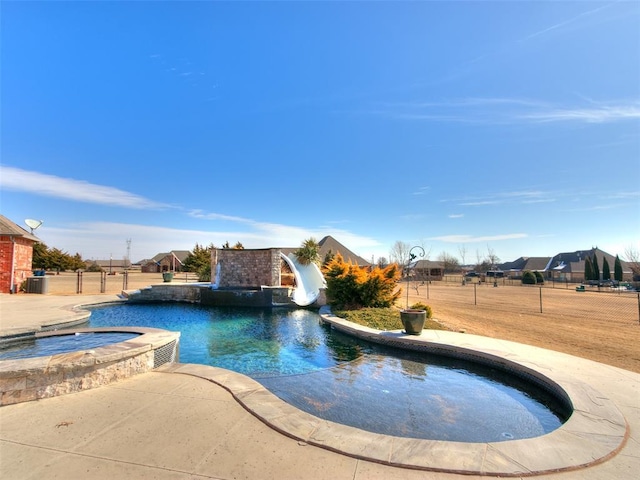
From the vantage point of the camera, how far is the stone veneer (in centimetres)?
344

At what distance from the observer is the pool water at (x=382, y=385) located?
3.72 meters

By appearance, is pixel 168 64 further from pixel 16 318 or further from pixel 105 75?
pixel 16 318

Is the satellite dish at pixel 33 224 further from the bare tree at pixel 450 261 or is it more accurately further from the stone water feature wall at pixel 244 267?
the bare tree at pixel 450 261

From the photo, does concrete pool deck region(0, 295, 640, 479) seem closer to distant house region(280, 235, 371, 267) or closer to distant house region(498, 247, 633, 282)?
distant house region(280, 235, 371, 267)

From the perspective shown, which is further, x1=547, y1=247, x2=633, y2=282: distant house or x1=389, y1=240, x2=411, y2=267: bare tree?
x1=547, y1=247, x2=633, y2=282: distant house

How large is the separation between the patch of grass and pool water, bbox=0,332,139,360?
623 cm

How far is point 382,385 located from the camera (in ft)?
16.5

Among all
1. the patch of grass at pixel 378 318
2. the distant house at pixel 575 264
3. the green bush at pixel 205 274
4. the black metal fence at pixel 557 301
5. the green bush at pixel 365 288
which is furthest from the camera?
the distant house at pixel 575 264

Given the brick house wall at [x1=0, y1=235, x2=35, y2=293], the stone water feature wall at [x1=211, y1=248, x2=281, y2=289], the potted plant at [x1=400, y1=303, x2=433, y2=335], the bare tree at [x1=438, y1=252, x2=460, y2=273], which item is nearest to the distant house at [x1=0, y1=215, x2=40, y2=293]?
the brick house wall at [x1=0, y1=235, x2=35, y2=293]

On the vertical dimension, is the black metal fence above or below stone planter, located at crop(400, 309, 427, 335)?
below

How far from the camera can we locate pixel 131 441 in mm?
2658

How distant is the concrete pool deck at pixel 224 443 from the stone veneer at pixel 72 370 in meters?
0.16

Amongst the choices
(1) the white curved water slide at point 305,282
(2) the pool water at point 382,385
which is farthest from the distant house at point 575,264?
(2) the pool water at point 382,385

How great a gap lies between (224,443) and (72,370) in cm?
244
